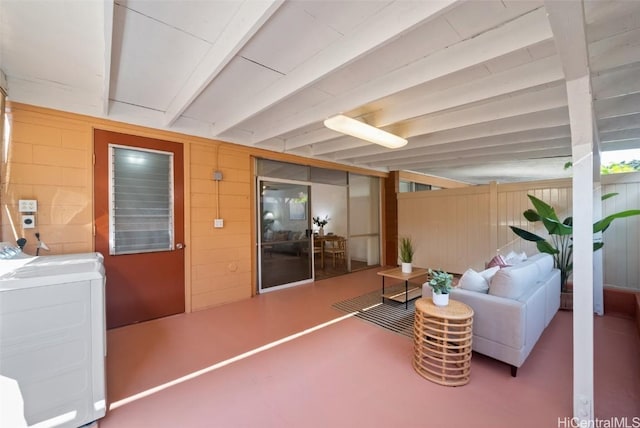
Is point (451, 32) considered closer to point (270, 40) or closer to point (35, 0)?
point (270, 40)

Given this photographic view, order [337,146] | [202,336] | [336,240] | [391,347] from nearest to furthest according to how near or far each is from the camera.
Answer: [391,347] → [202,336] → [337,146] → [336,240]

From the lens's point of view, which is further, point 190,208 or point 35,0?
point 190,208

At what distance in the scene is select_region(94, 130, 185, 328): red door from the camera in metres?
2.99

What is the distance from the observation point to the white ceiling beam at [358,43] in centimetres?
146

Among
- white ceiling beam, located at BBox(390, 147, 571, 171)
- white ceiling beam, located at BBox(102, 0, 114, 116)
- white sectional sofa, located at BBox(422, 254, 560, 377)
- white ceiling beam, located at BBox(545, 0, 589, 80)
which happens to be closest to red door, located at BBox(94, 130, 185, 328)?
white ceiling beam, located at BBox(102, 0, 114, 116)

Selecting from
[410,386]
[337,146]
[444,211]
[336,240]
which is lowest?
[410,386]

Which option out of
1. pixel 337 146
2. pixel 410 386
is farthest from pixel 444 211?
pixel 410 386

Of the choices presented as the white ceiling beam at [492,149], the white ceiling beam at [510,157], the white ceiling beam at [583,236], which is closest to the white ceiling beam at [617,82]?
the white ceiling beam at [583,236]

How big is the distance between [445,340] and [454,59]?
2151 millimetres

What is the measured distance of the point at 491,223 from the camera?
5.18m

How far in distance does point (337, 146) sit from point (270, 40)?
2658mm

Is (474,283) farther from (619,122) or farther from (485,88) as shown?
(619,122)

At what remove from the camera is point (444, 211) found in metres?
5.87

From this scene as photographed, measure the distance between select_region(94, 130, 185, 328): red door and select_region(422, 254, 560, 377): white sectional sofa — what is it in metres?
3.42
